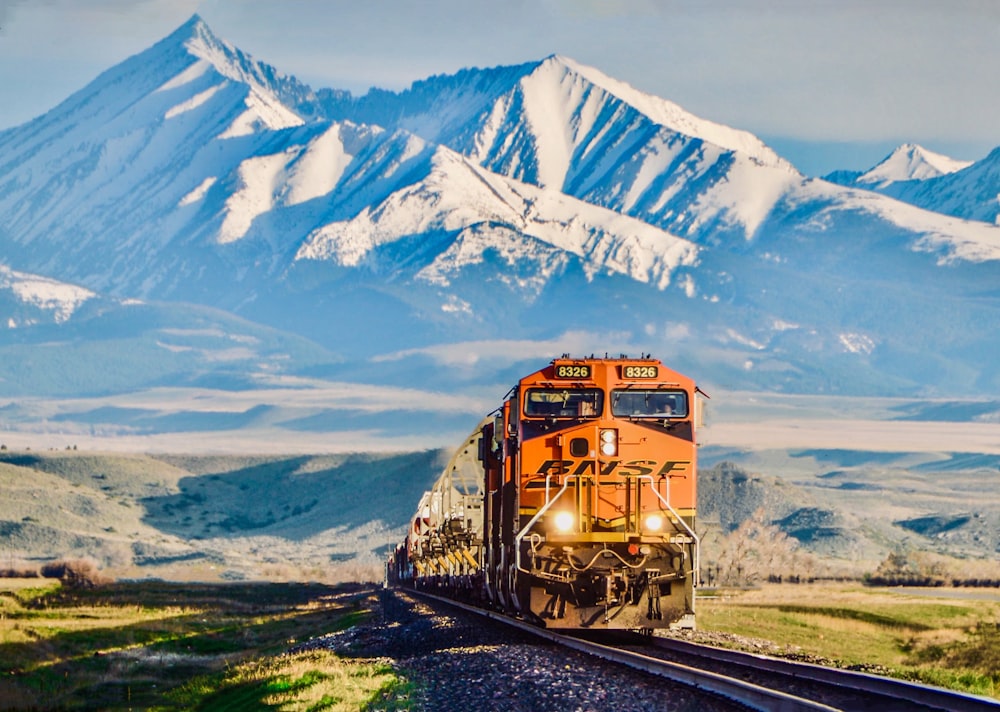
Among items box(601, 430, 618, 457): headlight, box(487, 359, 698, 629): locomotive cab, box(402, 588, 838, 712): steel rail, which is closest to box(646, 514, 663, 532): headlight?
box(487, 359, 698, 629): locomotive cab

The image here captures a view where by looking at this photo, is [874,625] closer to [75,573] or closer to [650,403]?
[650,403]

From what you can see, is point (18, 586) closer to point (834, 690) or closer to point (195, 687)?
point (195, 687)

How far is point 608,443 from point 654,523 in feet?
7.03

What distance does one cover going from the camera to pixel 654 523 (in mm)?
36875

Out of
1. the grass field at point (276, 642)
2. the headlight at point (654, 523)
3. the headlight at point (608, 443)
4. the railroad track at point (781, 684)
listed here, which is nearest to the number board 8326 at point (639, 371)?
the headlight at point (608, 443)

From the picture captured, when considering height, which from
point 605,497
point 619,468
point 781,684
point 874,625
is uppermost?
point 619,468

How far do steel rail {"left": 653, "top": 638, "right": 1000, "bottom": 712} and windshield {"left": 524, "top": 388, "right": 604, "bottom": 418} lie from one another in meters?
5.99

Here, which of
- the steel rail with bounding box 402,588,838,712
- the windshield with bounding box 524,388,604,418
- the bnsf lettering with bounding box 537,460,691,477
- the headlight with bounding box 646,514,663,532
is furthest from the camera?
the windshield with bounding box 524,388,604,418

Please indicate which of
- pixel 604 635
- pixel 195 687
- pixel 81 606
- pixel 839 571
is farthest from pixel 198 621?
pixel 839 571

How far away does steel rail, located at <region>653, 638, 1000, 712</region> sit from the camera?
83.9 feet

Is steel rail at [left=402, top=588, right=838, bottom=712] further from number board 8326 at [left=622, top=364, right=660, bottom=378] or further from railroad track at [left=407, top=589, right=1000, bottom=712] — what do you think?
number board 8326 at [left=622, top=364, right=660, bottom=378]

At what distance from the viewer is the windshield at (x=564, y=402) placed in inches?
1484

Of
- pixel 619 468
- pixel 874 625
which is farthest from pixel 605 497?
pixel 874 625

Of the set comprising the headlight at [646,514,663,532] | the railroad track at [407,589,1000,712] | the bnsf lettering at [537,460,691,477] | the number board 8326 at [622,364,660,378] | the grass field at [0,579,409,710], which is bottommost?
the grass field at [0,579,409,710]
